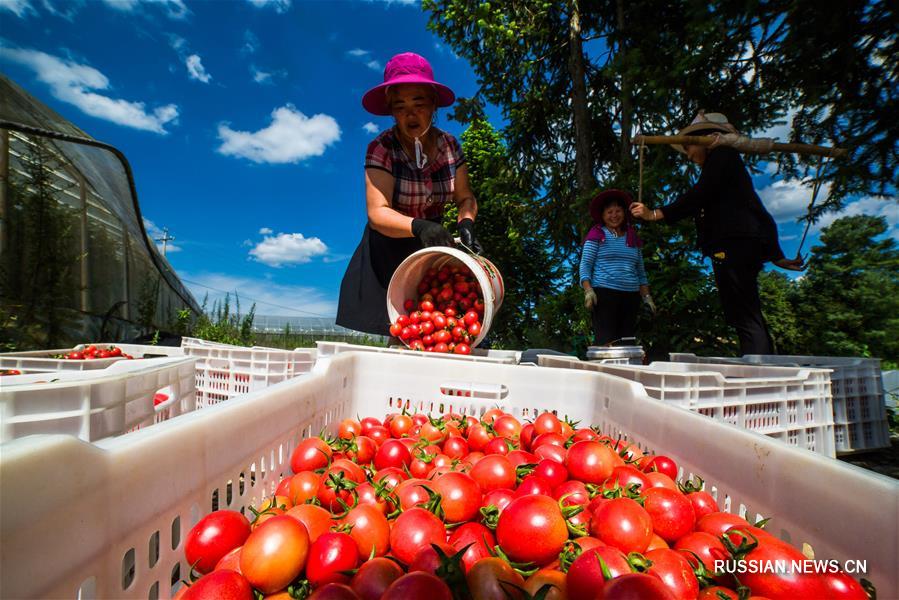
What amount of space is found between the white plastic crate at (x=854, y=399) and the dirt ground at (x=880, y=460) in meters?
0.05

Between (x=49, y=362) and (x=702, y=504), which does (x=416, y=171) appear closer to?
(x=49, y=362)

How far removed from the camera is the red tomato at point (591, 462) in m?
1.12

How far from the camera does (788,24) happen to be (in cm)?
390

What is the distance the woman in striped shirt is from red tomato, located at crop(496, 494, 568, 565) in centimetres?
362

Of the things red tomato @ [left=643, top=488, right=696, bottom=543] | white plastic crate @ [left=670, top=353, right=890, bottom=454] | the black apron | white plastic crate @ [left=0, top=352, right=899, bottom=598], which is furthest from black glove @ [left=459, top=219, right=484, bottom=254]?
red tomato @ [left=643, top=488, right=696, bottom=543]

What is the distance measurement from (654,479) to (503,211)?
8.94 m

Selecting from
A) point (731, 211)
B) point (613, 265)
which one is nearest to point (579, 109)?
point (613, 265)

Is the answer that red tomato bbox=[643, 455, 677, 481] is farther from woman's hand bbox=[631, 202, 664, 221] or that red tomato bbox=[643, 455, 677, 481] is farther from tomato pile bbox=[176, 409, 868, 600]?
woman's hand bbox=[631, 202, 664, 221]

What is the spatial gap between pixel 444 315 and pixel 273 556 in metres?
2.30

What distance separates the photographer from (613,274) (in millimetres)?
4242

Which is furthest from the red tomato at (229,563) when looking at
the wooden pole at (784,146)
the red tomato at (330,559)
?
the wooden pole at (784,146)

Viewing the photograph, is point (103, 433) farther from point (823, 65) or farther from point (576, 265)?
point (576, 265)

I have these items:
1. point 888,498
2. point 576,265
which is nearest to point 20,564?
point 888,498

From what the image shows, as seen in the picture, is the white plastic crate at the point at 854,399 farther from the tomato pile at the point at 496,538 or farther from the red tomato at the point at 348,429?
the red tomato at the point at 348,429
